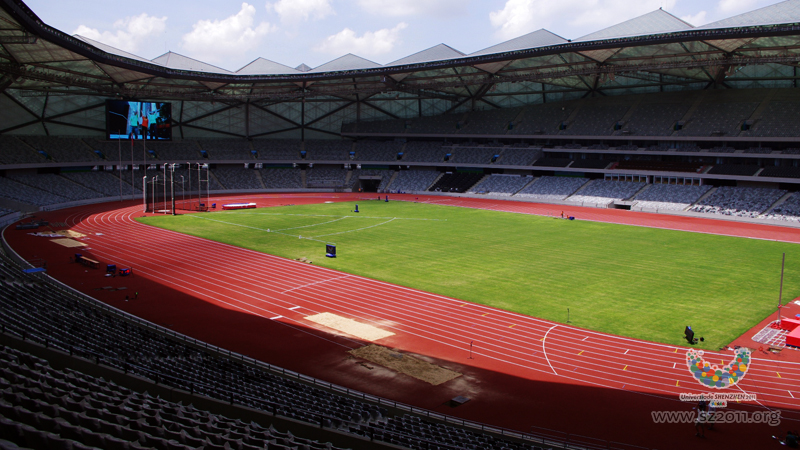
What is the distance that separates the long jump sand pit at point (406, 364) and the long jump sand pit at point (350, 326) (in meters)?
1.11

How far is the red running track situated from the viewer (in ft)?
50.7

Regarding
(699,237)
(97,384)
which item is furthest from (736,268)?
(97,384)

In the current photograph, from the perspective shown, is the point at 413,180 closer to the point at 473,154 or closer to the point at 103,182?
the point at 473,154

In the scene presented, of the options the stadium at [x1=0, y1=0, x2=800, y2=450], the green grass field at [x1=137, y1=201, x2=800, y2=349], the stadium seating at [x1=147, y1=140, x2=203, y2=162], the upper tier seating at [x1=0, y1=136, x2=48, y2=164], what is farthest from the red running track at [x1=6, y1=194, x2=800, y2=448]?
the stadium seating at [x1=147, y1=140, x2=203, y2=162]

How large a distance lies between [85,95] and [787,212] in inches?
3088

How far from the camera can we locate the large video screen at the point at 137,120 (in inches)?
2522

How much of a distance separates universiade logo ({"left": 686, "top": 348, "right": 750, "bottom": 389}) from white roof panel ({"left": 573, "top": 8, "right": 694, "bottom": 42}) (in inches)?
1446

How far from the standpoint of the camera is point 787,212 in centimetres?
5025

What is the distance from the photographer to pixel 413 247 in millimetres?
38406

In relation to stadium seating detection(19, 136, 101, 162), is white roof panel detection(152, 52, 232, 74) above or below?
above

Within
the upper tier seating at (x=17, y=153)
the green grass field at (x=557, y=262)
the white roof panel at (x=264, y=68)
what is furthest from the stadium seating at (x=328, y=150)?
the upper tier seating at (x=17, y=153)

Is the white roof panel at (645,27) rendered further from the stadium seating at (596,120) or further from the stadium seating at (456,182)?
the stadium seating at (456,182)

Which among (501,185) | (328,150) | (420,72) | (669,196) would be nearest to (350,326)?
(420,72)

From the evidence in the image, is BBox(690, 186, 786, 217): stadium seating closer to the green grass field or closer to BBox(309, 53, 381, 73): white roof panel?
the green grass field
